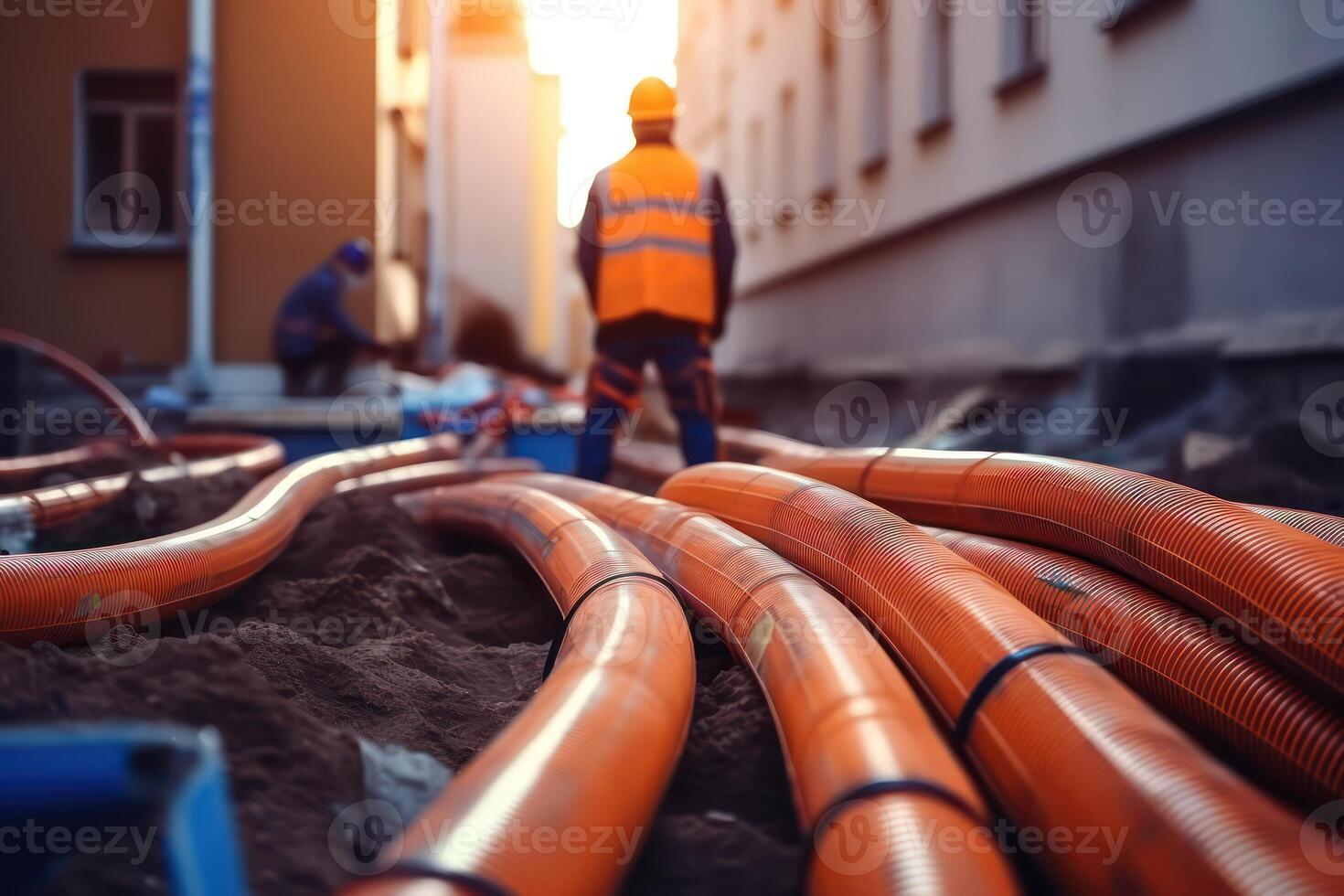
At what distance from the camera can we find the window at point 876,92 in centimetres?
1310

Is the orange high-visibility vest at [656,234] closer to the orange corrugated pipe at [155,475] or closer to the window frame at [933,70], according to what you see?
the orange corrugated pipe at [155,475]

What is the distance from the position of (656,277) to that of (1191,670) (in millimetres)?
3880

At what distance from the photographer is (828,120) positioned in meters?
15.8

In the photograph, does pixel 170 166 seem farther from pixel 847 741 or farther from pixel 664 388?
pixel 847 741

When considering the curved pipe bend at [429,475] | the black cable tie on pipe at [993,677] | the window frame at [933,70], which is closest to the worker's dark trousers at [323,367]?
the curved pipe bend at [429,475]

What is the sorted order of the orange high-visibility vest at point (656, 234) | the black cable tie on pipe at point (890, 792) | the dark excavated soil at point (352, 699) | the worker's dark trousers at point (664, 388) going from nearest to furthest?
the black cable tie on pipe at point (890, 792), the dark excavated soil at point (352, 699), the orange high-visibility vest at point (656, 234), the worker's dark trousers at point (664, 388)

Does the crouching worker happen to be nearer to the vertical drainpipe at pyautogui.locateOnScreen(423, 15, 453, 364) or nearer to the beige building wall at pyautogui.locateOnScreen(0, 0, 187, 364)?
the beige building wall at pyautogui.locateOnScreen(0, 0, 187, 364)

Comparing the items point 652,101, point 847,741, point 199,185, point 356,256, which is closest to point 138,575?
point 847,741

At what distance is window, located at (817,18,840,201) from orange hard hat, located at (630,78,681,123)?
9673mm

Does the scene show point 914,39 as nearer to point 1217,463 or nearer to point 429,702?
point 1217,463

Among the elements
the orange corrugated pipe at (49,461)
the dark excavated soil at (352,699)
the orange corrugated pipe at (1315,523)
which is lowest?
the dark excavated soil at (352,699)

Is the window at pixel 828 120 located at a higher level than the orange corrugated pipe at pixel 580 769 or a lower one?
higher

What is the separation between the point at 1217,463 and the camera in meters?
5.40

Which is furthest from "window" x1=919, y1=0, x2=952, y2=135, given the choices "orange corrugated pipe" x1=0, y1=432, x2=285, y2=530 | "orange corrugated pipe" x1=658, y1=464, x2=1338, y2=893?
"orange corrugated pipe" x1=658, y1=464, x2=1338, y2=893
